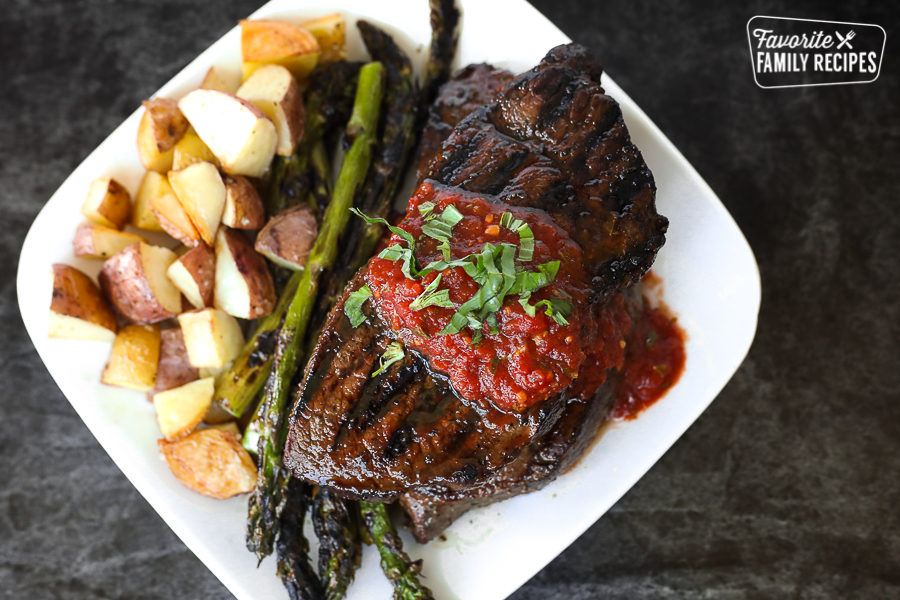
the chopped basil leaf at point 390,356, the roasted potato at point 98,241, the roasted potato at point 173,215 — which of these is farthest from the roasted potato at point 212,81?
the chopped basil leaf at point 390,356

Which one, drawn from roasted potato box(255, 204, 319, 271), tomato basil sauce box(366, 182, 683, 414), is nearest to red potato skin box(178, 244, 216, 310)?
roasted potato box(255, 204, 319, 271)

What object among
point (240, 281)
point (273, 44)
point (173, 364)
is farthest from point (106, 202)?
point (273, 44)

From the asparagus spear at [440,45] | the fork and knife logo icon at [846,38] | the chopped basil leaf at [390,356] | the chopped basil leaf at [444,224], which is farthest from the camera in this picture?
the fork and knife logo icon at [846,38]

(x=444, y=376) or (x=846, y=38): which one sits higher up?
(x=846, y=38)

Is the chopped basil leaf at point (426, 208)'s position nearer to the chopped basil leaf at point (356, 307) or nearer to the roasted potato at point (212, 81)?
the chopped basil leaf at point (356, 307)

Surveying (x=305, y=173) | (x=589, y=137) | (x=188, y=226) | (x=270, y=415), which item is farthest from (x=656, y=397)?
Result: (x=188, y=226)

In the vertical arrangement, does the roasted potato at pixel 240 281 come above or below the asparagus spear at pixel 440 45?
below

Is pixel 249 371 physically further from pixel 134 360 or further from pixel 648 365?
pixel 648 365
